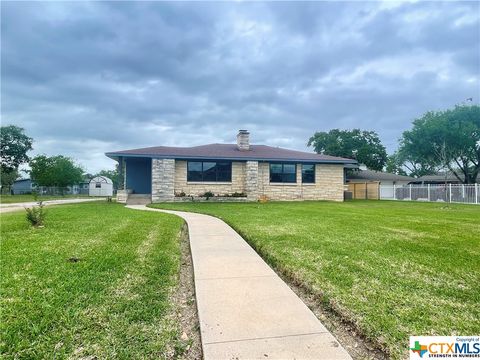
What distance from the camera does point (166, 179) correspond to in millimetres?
19406

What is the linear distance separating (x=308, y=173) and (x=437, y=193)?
12038 millimetres

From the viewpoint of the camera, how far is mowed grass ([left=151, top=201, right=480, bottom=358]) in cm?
273

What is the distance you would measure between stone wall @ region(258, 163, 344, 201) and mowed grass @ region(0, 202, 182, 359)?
51.9 ft

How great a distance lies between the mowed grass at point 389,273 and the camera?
8.96 ft

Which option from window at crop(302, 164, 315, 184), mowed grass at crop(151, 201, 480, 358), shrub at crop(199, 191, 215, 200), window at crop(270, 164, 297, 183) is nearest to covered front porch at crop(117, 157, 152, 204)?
shrub at crop(199, 191, 215, 200)

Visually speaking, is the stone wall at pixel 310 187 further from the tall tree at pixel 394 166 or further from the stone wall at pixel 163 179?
the tall tree at pixel 394 166

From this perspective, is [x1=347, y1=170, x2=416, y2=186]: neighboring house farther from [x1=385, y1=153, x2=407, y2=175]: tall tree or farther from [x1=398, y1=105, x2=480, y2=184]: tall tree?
[x1=385, y1=153, x2=407, y2=175]: tall tree

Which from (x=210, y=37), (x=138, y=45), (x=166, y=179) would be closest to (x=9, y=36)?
(x=138, y=45)

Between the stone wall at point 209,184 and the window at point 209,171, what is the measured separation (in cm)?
29

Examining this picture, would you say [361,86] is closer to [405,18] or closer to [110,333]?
[405,18]

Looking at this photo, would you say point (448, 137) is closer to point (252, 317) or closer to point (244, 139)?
point (244, 139)

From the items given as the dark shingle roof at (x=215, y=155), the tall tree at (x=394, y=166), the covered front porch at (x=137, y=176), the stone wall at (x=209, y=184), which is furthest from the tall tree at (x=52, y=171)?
the tall tree at (x=394, y=166)

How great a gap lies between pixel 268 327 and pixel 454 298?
7.52 feet

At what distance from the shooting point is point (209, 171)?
67.8 feet
